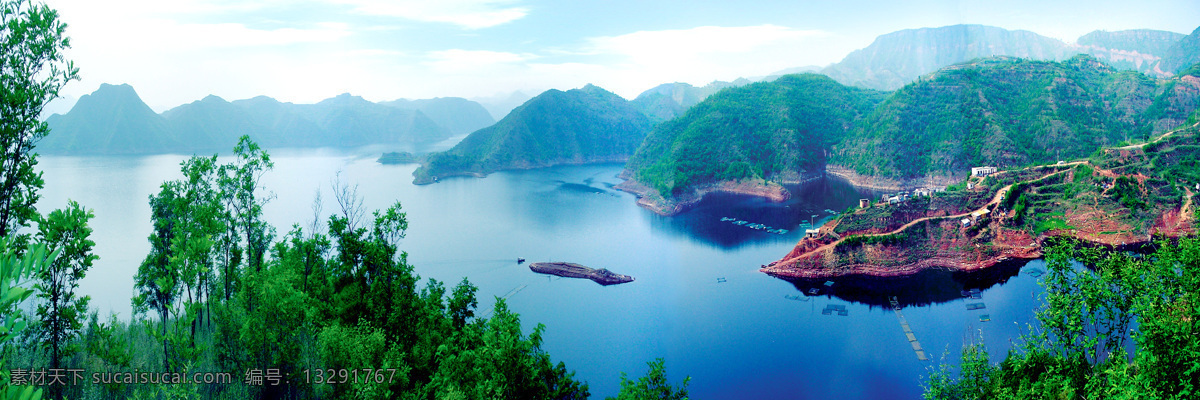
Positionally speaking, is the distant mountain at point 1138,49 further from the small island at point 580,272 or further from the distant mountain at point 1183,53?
the small island at point 580,272

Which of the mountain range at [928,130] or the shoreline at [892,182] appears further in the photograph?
the shoreline at [892,182]

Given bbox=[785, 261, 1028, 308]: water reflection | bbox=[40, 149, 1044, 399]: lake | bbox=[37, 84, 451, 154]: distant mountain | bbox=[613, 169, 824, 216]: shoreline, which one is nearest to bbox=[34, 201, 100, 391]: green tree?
bbox=[40, 149, 1044, 399]: lake

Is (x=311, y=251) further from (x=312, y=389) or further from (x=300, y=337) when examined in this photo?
(x=312, y=389)

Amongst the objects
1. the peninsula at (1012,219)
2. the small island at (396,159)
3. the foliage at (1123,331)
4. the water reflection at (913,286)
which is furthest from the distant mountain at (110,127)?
the foliage at (1123,331)

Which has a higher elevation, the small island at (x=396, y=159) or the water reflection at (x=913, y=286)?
the small island at (x=396, y=159)

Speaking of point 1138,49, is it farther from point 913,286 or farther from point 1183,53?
point 913,286

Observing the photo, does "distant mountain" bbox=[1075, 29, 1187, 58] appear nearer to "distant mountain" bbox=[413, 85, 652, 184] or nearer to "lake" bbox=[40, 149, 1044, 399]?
"distant mountain" bbox=[413, 85, 652, 184]

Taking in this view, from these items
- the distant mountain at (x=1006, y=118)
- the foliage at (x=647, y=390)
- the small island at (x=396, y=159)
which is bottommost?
the foliage at (x=647, y=390)
